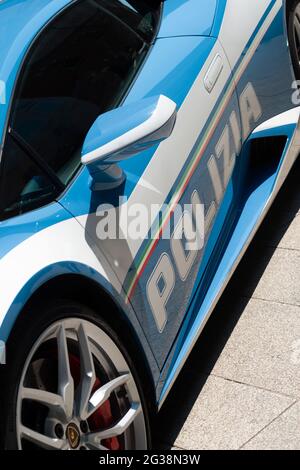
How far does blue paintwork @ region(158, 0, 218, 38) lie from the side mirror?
A: 83cm

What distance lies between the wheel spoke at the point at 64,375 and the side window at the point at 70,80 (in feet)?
1.31

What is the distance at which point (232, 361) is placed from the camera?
3.45m

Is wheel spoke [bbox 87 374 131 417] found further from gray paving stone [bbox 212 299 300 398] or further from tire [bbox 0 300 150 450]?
gray paving stone [bbox 212 299 300 398]

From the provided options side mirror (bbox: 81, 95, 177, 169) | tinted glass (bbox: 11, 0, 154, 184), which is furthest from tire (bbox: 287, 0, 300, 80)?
side mirror (bbox: 81, 95, 177, 169)

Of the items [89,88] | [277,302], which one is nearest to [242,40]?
[89,88]

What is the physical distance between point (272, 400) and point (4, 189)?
1.22m

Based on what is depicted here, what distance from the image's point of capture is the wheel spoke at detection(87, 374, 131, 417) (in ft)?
8.57

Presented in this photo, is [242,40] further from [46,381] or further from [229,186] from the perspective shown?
[46,381]

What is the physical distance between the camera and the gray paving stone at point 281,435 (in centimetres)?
295

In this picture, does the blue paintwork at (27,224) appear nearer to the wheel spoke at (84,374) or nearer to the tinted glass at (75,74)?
the tinted glass at (75,74)

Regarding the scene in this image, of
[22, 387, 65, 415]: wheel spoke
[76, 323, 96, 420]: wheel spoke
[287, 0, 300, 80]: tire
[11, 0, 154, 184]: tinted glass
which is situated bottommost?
[287, 0, 300, 80]: tire

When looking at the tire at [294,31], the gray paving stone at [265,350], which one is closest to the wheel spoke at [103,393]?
the gray paving stone at [265,350]

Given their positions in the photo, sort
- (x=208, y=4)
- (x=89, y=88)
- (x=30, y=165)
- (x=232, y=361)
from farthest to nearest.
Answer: (x=208, y=4)
(x=232, y=361)
(x=89, y=88)
(x=30, y=165)
